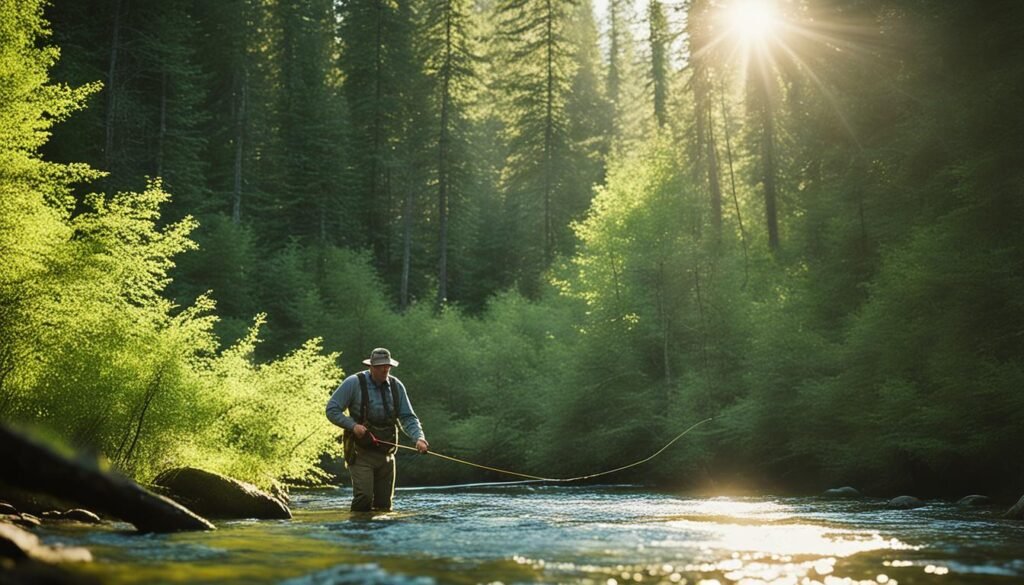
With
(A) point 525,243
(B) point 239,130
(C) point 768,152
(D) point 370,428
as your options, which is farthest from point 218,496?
(A) point 525,243

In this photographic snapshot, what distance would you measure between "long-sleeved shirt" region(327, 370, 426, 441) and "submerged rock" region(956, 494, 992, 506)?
893cm

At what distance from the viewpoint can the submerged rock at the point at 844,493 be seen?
56.3 feet

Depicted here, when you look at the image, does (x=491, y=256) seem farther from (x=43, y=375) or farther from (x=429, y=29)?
(x=43, y=375)

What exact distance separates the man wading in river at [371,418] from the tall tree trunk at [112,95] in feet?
68.8

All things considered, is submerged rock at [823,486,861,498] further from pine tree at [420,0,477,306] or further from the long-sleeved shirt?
pine tree at [420,0,477,306]

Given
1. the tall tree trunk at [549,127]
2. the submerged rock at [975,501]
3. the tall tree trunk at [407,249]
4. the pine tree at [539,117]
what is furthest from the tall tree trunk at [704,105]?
the tall tree trunk at [407,249]

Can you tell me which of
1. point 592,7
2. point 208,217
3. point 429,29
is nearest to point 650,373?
point 208,217

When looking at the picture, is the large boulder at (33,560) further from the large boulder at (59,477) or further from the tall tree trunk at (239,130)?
the tall tree trunk at (239,130)

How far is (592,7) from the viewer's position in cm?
7225

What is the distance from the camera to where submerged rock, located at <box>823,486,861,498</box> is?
56.3 ft

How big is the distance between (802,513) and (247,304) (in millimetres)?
25247

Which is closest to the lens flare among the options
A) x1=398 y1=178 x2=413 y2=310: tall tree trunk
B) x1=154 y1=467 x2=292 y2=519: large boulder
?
x1=398 y1=178 x2=413 y2=310: tall tree trunk

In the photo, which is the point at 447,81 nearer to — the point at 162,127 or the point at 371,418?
the point at 162,127

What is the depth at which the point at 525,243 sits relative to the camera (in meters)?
47.6
